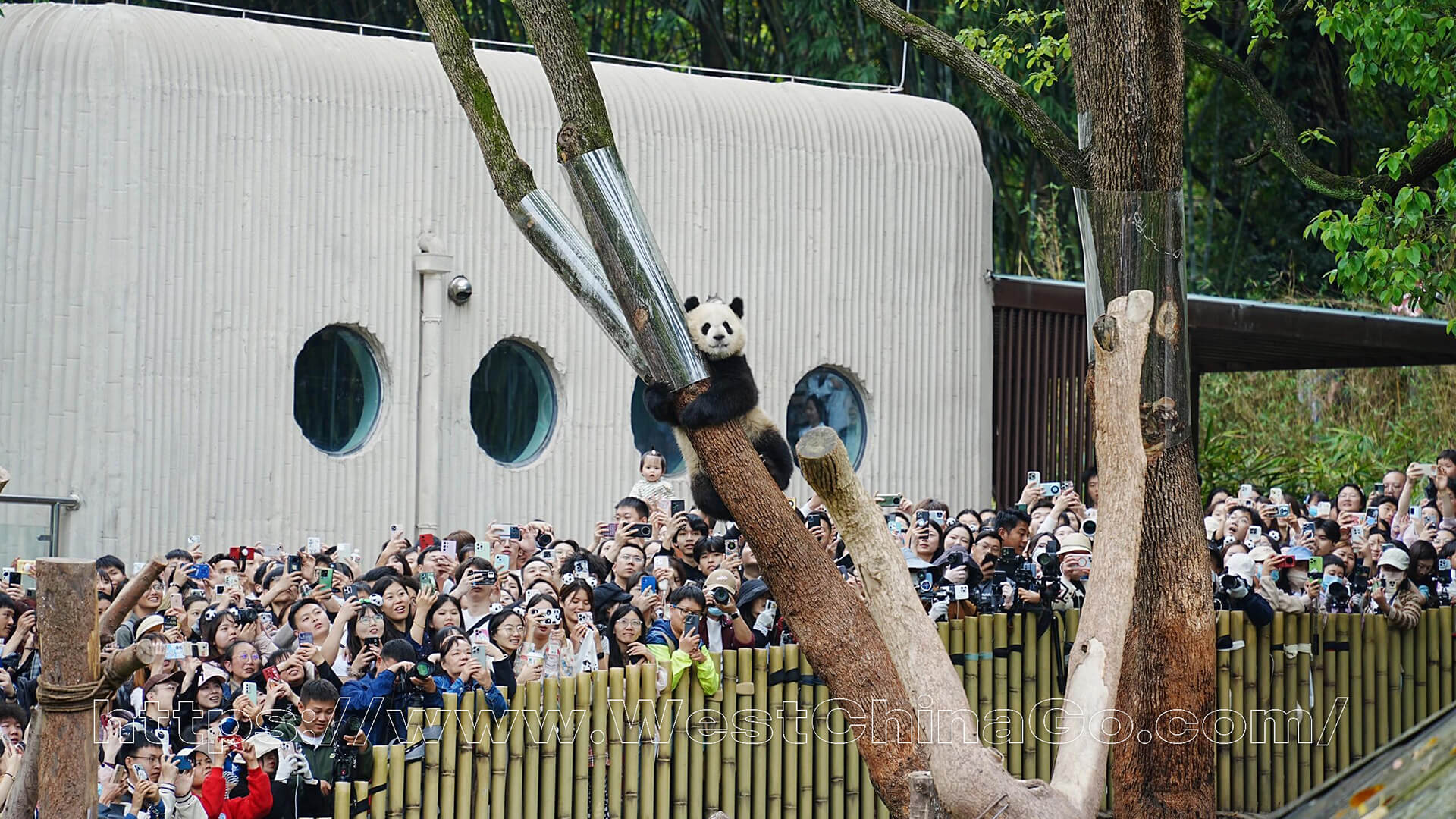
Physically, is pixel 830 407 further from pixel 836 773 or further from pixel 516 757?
pixel 516 757

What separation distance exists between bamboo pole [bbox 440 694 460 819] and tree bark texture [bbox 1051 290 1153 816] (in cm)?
241

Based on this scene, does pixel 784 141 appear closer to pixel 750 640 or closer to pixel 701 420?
pixel 750 640

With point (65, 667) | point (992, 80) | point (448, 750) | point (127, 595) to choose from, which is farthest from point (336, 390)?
point (127, 595)

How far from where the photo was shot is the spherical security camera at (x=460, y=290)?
12555mm

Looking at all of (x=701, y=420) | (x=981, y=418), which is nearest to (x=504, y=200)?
(x=701, y=420)

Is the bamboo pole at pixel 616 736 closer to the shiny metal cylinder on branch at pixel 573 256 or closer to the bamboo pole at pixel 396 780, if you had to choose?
the bamboo pole at pixel 396 780

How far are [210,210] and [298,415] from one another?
1629 mm

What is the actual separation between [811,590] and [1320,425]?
57.4 ft

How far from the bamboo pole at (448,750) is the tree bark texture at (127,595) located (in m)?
2.32

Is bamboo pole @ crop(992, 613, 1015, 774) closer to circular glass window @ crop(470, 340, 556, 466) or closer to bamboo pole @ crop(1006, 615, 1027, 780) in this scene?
bamboo pole @ crop(1006, 615, 1027, 780)

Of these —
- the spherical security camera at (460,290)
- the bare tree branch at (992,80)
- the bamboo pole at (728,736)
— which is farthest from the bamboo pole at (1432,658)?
the spherical security camera at (460,290)

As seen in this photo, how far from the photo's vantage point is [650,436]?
1355 centimetres

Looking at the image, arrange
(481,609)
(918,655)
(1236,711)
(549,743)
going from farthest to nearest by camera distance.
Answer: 1. (1236,711)
2. (481,609)
3. (549,743)
4. (918,655)

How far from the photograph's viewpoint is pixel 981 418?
48.6 ft
